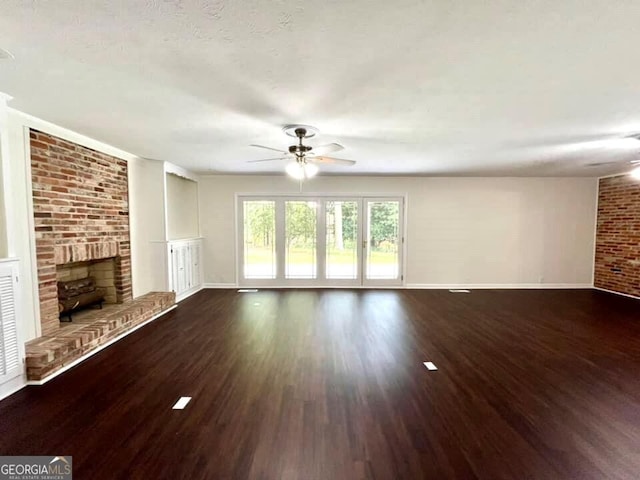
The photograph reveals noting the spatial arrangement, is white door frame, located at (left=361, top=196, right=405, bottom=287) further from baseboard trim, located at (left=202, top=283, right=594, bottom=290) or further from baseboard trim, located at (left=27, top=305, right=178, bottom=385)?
baseboard trim, located at (left=27, top=305, right=178, bottom=385)

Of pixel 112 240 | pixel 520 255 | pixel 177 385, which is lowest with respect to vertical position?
pixel 177 385

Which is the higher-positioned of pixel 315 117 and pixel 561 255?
pixel 315 117

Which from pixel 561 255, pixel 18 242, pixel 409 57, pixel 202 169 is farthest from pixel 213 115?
pixel 561 255

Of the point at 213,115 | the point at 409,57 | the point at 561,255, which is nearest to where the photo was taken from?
the point at 409,57

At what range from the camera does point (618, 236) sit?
598cm

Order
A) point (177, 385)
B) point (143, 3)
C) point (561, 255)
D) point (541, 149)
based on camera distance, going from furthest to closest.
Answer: point (561, 255) → point (541, 149) → point (177, 385) → point (143, 3)

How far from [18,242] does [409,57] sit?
3.67 meters

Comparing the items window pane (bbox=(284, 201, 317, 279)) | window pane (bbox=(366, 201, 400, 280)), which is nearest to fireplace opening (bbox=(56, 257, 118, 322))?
window pane (bbox=(284, 201, 317, 279))

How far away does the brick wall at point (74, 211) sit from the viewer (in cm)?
304

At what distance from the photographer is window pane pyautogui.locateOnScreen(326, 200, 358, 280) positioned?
6.48 meters

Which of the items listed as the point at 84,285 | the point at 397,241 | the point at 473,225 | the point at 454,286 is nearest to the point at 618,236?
the point at 473,225

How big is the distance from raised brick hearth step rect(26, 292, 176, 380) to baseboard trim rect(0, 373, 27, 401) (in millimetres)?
49

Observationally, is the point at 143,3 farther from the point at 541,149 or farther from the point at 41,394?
the point at 541,149

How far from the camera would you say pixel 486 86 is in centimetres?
220
